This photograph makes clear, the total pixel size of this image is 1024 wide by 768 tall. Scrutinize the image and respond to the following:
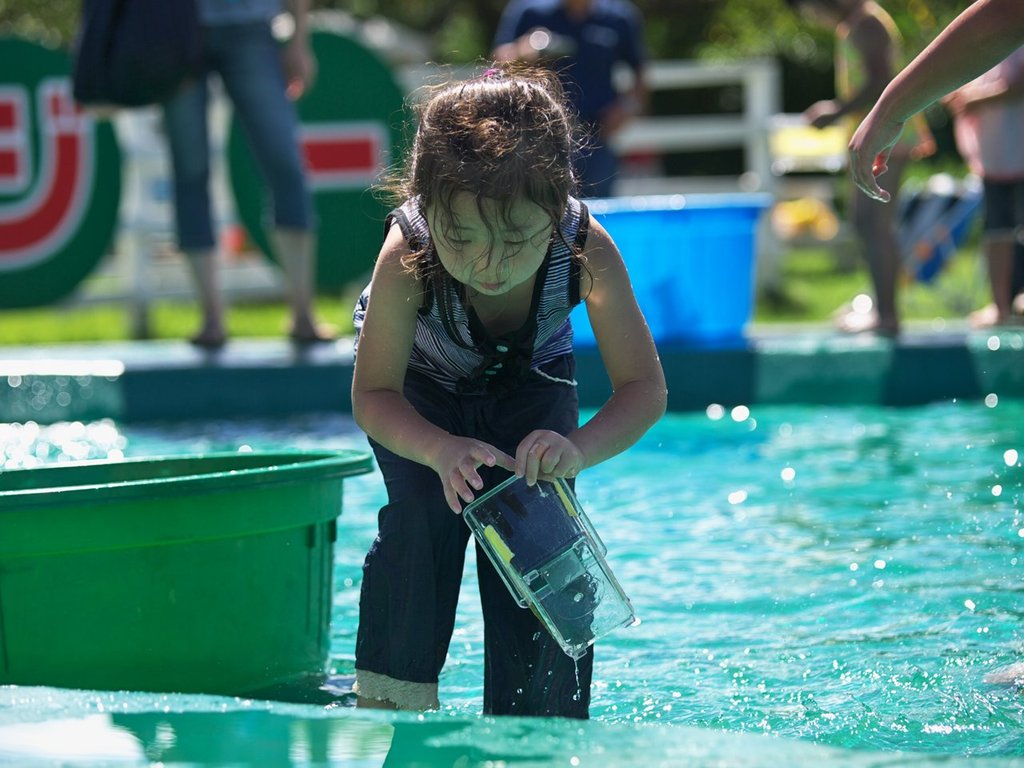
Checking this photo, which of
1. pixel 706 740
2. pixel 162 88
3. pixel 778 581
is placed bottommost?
pixel 778 581

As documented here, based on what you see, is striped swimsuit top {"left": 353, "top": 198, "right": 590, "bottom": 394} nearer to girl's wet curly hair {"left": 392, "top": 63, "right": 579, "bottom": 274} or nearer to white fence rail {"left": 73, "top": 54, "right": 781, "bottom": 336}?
girl's wet curly hair {"left": 392, "top": 63, "right": 579, "bottom": 274}

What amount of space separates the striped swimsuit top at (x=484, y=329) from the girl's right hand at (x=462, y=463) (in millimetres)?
248

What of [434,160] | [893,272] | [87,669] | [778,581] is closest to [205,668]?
[87,669]

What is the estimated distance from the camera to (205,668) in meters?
2.51

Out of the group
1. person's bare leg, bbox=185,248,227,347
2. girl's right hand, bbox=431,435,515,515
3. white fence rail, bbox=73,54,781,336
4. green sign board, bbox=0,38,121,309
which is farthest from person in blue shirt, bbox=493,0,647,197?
girl's right hand, bbox=431,435,515,515

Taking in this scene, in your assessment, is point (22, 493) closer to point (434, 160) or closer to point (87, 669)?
point (87, 669)

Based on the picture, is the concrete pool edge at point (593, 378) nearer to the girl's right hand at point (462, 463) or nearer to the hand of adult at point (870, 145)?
the hand of adult at point (870, 145)

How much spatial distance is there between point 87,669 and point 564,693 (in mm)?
763

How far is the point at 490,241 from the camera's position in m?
2.14

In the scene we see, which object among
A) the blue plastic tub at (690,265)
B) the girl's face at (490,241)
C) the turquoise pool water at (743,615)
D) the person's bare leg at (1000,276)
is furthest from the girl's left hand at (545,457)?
the person's bare leg at (1000,276)

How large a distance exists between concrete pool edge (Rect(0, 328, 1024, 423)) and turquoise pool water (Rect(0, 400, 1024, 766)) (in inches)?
4.2

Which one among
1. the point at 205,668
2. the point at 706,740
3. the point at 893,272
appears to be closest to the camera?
the point at 706,740

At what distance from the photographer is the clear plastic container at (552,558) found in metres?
2.25

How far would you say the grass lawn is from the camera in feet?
27.0
